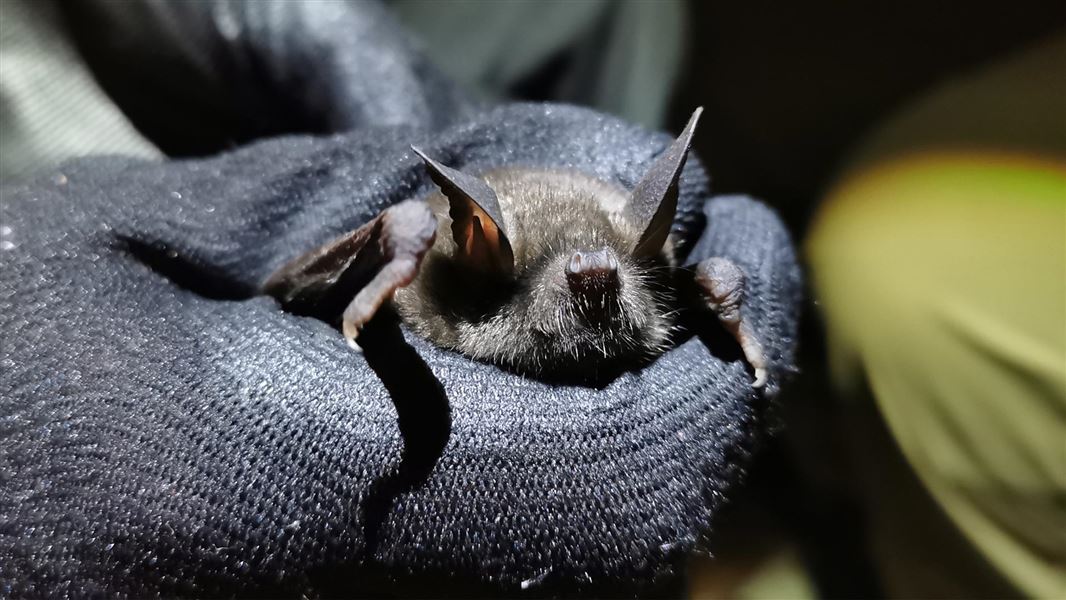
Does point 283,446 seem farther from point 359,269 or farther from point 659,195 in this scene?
point 659,195

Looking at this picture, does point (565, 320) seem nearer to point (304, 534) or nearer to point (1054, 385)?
point (304, 534)

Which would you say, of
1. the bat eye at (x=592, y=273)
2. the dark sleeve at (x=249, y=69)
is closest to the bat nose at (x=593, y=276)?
the bat eye at (x=592, y=273)

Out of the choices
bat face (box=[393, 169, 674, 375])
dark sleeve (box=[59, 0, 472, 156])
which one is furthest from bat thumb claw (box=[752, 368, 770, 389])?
dark sleeve (box=[59, 0, 472, 156])

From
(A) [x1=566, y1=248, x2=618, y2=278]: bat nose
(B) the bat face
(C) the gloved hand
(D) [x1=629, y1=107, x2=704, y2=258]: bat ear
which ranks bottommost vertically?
(C) the gloved hand

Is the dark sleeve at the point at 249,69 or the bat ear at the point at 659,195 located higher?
the bat ear at the point at 659,195

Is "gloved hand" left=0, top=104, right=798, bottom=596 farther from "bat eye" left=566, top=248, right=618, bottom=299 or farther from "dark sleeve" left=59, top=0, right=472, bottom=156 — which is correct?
"dark sleeve" left=59, top=0, right=472, bottom=156

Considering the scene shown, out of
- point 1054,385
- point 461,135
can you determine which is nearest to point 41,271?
point 461,135

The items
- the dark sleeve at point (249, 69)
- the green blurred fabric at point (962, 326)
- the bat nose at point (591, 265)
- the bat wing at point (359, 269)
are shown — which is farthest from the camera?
the green blurred fabric at point (962, 326)

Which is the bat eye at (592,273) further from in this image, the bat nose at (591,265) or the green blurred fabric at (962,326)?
the green blurred fabric at (962,326)
